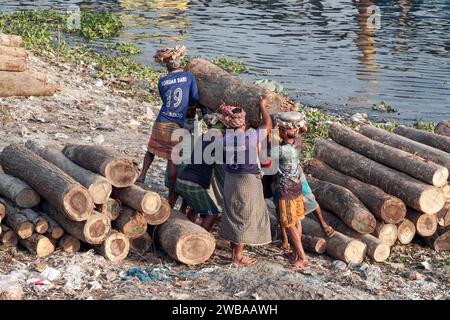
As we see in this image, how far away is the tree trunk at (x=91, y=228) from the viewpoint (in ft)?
26.7

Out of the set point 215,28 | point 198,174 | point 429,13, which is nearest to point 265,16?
point 215,28

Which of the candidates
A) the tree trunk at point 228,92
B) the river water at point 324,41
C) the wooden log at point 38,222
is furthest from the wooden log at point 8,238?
the river water at point 324,41

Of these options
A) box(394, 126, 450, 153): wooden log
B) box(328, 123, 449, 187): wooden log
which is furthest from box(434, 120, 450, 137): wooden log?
box(328, 123, 449, 187): wooden log

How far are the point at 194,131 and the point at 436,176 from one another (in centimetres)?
323

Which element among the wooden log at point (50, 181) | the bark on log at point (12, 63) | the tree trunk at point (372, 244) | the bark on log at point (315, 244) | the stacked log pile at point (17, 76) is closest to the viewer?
the wooden log at point (50, 181)

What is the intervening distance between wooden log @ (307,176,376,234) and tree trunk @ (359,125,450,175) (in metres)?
1.24

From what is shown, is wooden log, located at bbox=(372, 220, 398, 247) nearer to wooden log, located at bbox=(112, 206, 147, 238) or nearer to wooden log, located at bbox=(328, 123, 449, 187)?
wooden log, located at bbox=(328, 123, 449, 187)

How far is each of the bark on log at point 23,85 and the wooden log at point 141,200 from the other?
22.7ft

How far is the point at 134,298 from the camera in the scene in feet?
24.1

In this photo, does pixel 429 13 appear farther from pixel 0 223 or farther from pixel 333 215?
pixel 0 223

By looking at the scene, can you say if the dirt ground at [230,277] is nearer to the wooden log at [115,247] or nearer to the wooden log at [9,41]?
the wooden log at [115,247]

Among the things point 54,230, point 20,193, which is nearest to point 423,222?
point 54,230

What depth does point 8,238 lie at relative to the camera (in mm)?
8438

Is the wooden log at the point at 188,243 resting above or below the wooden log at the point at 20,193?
below
